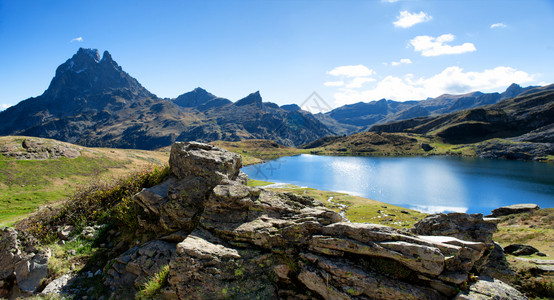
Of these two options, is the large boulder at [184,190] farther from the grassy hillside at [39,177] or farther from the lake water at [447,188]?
the lake water at [447,188]

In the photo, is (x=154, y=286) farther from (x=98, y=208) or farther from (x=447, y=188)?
(x=447, y=188)

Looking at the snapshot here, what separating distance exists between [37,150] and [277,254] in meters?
89.9

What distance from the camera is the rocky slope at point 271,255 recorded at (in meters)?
9.98

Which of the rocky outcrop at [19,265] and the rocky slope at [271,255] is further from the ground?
the rocky slope at [271,255]

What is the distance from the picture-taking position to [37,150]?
69.2m

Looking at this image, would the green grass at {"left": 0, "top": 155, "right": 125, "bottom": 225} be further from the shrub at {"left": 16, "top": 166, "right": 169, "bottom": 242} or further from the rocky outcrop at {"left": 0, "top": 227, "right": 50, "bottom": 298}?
the rocky outcrop at {"left": 0, "top": 227, "right": 50, "bottom": 298}

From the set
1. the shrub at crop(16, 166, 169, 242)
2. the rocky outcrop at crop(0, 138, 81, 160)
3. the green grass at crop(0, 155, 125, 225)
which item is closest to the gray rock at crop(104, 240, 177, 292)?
the shrub at crop(16, 166, 169, 242)

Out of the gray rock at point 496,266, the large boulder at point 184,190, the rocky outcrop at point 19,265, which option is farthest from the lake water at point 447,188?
the rocky outcrop at point 19,265

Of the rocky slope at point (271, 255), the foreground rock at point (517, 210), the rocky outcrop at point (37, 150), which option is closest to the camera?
the rocky slope at point (271, 255)

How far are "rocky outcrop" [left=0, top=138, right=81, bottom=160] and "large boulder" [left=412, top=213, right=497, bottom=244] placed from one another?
296 feet

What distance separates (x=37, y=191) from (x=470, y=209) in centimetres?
12147

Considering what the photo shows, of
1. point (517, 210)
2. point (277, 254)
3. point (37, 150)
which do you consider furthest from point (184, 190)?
point (37, 150)

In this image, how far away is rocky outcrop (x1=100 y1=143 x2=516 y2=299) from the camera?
32.8 ft

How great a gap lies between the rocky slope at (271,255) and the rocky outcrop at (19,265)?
6 cm
